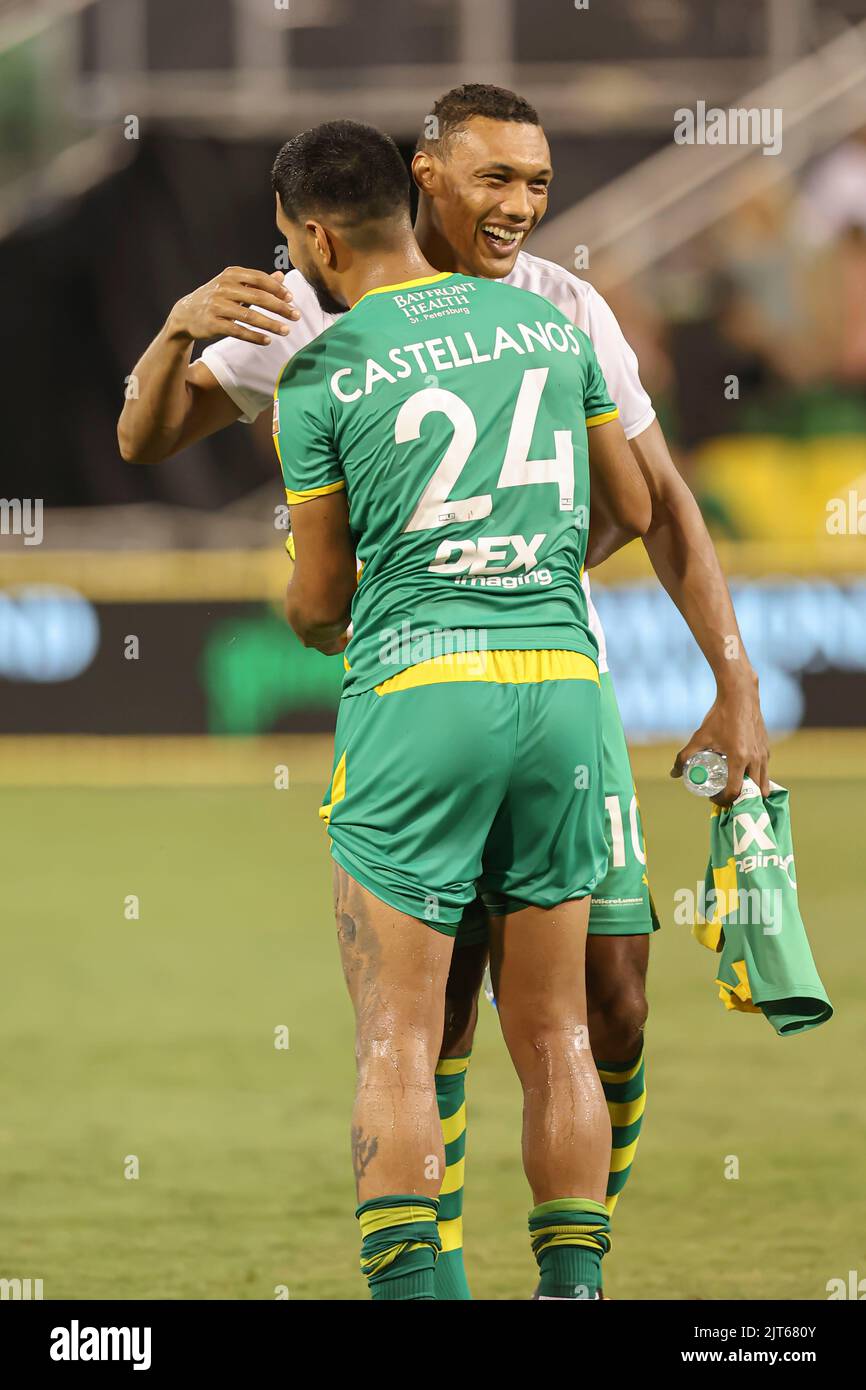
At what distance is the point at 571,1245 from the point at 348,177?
1894 millimetres

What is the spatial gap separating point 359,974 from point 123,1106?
8.68 feet

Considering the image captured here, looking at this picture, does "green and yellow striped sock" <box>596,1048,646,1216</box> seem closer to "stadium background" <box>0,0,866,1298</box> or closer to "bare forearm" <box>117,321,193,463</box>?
"bare forearm" <box>117,321,193,463</box>

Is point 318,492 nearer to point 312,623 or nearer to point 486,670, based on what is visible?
point 312,623

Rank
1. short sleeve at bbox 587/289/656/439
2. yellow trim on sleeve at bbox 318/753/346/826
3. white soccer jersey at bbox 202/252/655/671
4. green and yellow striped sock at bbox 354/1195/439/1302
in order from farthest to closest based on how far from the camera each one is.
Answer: short sleeve at bbox 587/289/656/439, white soccer jersey at bbox 202/252/655/671, yellow trim on sleeve at bbox 318/753/346/826, green and yellow striped sock at bbox 354/1195/439/1302

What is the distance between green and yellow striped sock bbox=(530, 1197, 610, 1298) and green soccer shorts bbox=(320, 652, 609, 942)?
535 millimetres

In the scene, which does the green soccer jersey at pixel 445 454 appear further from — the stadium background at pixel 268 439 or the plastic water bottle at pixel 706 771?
the stadium background at pixel 268 439

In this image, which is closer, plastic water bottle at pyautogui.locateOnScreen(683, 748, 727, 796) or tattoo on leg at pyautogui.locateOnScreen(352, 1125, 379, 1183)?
tattoo on leg at pyautogui.locateOnScreen(352, 1125, 379, 1183)

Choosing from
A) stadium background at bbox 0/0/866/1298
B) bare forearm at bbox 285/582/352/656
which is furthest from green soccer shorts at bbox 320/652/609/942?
stadium background at bbox 0/0/866/1298

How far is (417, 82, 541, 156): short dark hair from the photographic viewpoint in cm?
367

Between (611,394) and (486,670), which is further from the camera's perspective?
(611,394)

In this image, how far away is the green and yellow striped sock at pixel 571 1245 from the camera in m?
3.38

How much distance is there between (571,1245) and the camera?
3.38 metres

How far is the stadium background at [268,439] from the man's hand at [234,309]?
4.21 meters
